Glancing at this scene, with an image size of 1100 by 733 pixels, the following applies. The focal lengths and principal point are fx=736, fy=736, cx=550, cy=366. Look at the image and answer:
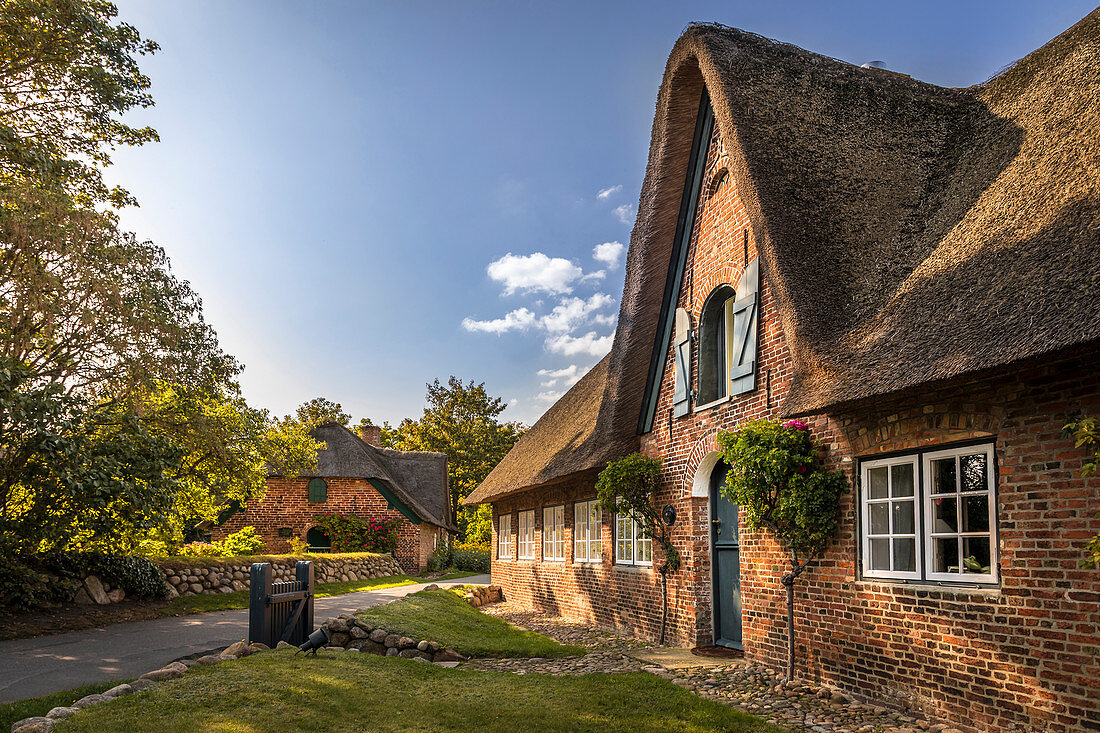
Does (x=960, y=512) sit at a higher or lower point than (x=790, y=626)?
higher

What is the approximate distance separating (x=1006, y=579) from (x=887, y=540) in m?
1.34

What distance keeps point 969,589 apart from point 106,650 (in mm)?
9708

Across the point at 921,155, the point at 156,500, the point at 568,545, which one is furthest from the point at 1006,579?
the point at 156,500

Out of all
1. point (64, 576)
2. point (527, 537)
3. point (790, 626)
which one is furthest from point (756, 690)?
point (64, 576)

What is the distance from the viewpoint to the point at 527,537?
1828cm

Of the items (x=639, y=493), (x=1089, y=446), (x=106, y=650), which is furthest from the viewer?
(x=639, y=493)

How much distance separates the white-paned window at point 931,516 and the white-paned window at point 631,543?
4.43 meters

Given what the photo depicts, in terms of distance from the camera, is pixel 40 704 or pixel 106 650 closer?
pixel 40 704

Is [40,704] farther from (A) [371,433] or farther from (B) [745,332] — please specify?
(A) [371,433]

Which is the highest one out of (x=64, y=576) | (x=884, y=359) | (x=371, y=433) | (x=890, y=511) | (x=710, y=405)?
(x=884, y=359)

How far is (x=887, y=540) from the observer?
22.1 ft

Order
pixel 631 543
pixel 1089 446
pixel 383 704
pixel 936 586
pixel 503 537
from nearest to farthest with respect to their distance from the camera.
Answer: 1. pixel 1089 446
2. pixel 936 586
3. pixel 383 704
4. pixel 631 543
5. pixel 503 537

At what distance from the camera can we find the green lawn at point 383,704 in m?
5.40

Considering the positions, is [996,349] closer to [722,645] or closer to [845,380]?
[845,380]
